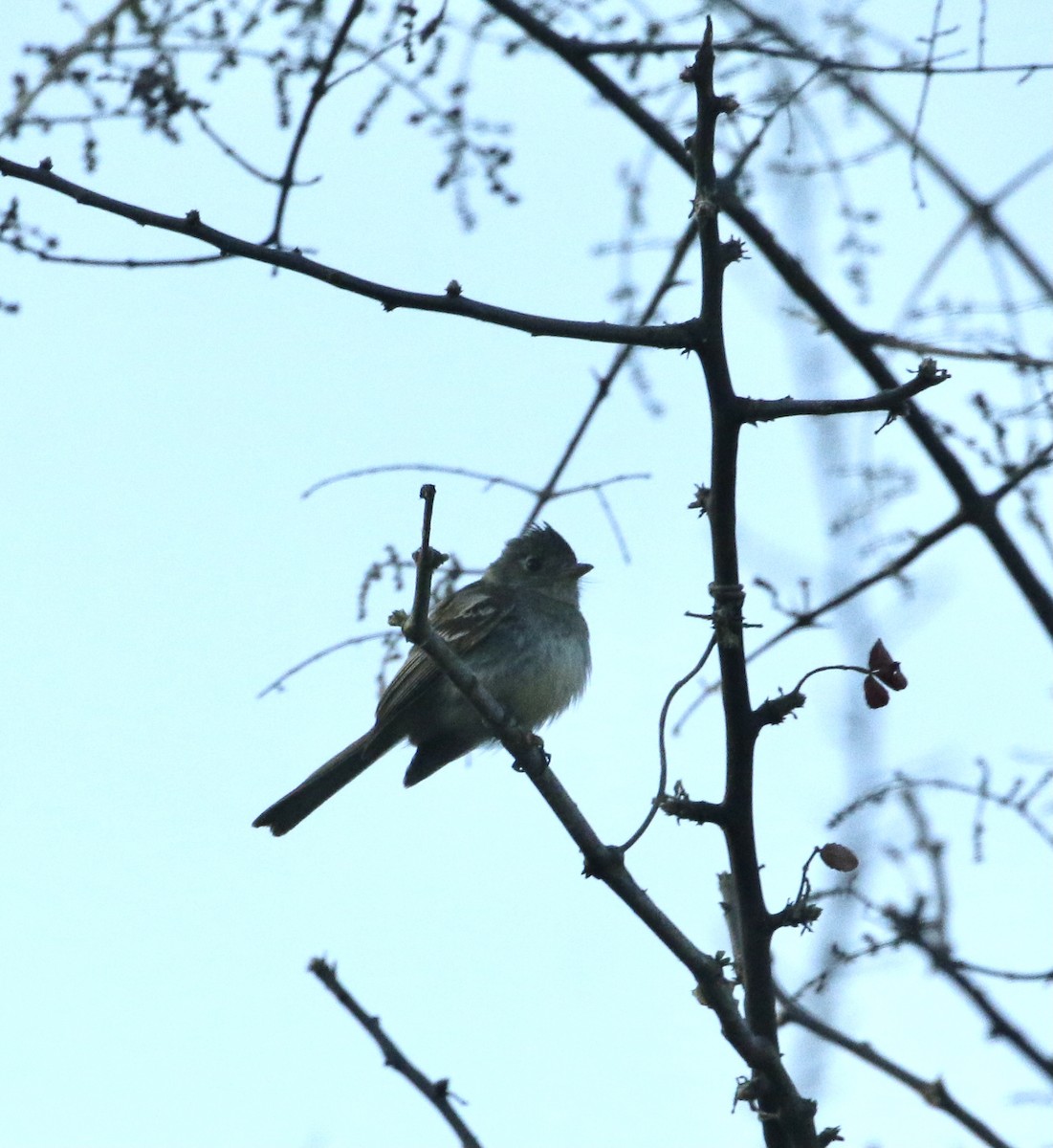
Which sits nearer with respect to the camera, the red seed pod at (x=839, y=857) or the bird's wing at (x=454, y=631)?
the red seed pod at (x=839, y=857)

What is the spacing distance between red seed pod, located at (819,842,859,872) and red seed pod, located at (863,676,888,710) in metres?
0.33

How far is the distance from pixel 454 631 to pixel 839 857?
4.38 metres

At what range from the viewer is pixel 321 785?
7.49 meters

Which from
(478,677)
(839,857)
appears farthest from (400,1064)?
(478,677)

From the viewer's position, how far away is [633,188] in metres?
7.13

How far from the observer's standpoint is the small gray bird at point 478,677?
7.48 meters

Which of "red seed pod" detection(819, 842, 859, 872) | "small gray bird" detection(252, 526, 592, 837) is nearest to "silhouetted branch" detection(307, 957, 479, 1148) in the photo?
"red seed pod" detection(819, 842, 859, 872)

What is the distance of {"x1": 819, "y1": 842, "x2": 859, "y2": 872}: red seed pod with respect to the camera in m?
3.88

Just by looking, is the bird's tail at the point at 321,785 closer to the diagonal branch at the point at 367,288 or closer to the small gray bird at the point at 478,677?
the small gray bird at the point at 478,677

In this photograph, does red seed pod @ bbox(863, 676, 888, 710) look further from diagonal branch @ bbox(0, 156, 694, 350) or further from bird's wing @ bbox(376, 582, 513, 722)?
bird's wing @ bbox(376, 582, 513, 722)

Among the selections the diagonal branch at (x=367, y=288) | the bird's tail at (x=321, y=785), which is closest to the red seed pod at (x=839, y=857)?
the diagonal branch at (x=367, y=288)

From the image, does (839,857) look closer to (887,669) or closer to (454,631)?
(887,669)

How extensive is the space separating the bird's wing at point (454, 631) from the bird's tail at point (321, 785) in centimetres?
22

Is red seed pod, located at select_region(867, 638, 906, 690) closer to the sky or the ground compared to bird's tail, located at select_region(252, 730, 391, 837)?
closer to the ground
